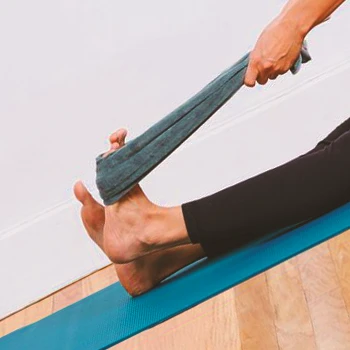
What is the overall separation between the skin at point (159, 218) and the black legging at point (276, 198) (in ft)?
0.18

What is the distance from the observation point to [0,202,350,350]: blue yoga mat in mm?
1568

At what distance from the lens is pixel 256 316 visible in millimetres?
2150

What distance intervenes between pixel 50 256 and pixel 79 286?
139mm

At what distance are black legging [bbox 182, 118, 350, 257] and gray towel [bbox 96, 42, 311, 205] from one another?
137 millimetres

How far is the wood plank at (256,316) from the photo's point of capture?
203 cm

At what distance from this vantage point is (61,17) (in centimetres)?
252

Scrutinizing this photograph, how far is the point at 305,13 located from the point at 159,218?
497 millimetres

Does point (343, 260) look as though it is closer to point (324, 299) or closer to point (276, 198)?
point (324, 299)

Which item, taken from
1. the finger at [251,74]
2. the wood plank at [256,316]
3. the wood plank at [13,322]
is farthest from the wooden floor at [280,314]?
the finger at [251,74]

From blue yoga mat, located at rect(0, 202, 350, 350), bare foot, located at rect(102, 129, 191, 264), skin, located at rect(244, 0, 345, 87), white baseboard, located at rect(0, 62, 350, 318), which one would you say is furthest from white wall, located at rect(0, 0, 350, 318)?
skin, located at rect(244, 0, 345, 87)

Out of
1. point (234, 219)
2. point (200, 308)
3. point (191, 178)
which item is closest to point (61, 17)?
point (191, 178)

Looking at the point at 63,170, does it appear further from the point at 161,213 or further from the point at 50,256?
the point at 161,213

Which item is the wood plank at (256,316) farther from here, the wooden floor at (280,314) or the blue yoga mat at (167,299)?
the blue yoga mat at (167,299)

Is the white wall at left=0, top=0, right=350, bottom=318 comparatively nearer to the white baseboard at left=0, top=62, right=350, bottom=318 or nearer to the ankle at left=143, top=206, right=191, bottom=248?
the white baseboard at left=0, top=62, right=350, bottom=318
